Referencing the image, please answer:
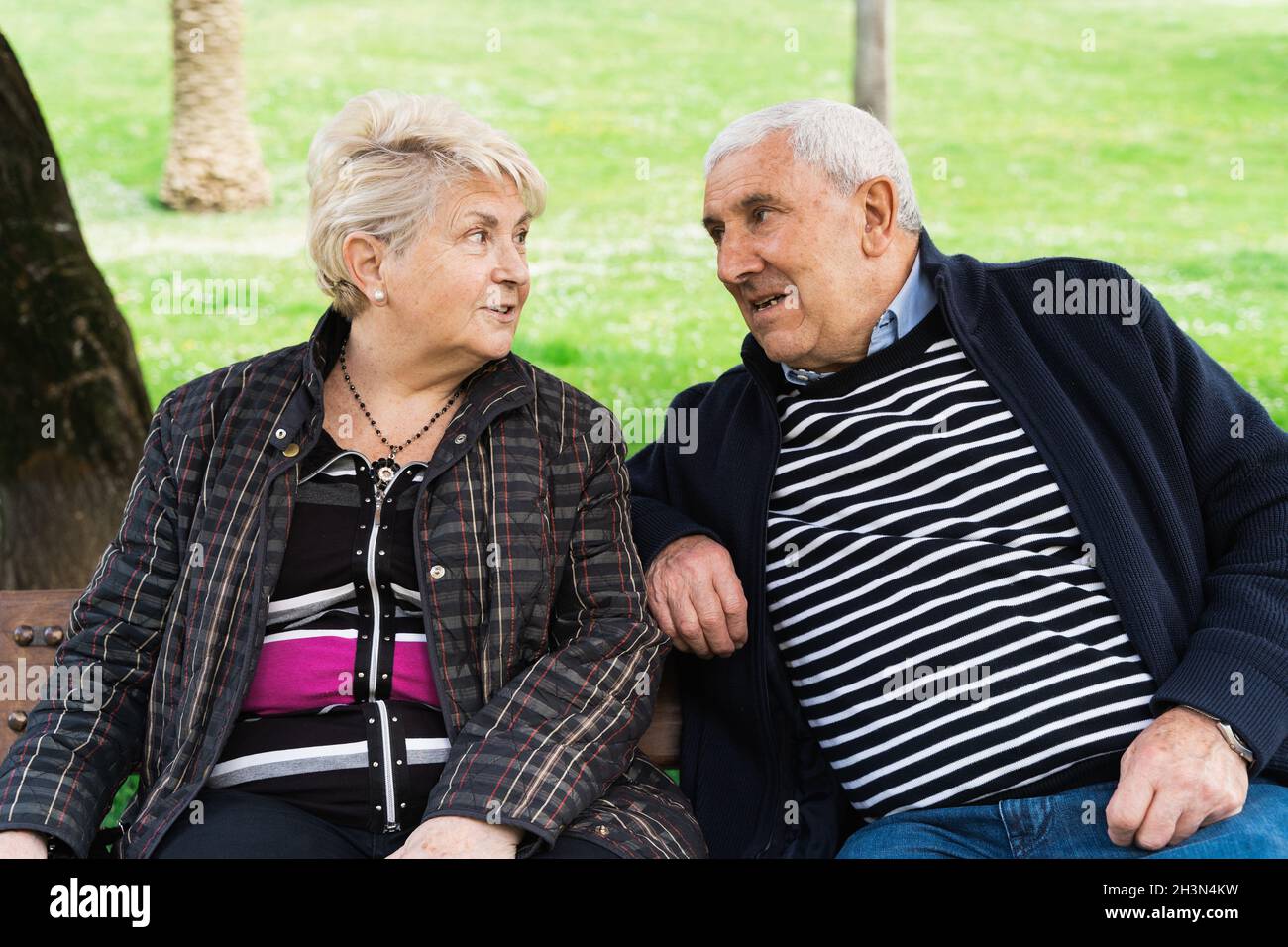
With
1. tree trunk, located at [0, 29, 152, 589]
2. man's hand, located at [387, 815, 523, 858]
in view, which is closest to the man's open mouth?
man's hand, located at [387, 815, 523, 858]

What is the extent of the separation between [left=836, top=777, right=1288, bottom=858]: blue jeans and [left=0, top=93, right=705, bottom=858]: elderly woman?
0.40m

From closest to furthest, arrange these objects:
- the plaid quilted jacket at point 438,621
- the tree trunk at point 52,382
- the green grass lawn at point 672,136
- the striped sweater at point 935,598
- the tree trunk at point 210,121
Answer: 1. the plaid quilted jacket at point 438,621
2. the striped sweater at point 935,598
3. the tree trunk at point 52,382
4. the green grass lawn at point 672,136
5. the tree trunk at point 210,121

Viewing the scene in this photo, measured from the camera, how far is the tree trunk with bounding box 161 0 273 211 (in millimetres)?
12680

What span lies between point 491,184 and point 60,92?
21.5 metres

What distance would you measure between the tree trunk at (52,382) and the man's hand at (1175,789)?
3.02m

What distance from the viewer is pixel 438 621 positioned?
8.64ft

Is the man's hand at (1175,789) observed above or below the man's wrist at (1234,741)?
below

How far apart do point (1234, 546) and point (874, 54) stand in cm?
1201

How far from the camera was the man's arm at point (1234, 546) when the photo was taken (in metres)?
2.59

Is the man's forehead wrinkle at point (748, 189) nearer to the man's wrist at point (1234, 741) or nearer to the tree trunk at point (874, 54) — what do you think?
the man's wrist at point (1234, 741)

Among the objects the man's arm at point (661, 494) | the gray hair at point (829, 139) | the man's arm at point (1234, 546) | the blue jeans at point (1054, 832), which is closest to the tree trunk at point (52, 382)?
the man's arm at point (661, 494)

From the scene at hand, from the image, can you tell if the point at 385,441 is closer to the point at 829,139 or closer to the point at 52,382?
the point at 829,139

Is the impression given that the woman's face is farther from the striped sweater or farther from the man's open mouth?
the striped sweater
